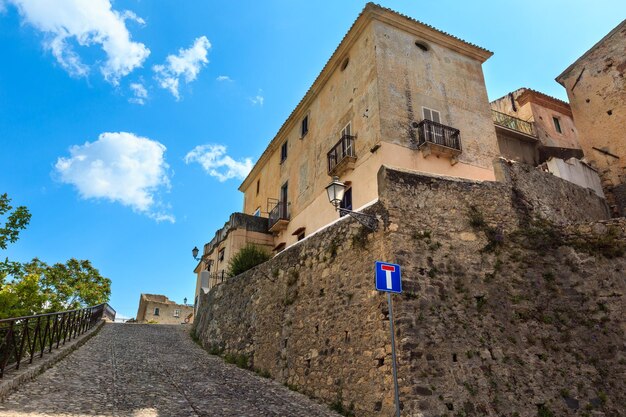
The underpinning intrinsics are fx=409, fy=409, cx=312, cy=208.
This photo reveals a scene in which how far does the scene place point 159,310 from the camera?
42.2 metres

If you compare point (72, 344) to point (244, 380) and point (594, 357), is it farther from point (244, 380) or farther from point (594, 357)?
point (594, 357)

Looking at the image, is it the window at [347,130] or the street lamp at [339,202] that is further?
the window at [347,130]

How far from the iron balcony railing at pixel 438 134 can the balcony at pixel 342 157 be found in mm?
2555

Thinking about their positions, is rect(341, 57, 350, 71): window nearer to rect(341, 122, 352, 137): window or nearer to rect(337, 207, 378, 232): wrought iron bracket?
rect(341, 122, 352, 137): window

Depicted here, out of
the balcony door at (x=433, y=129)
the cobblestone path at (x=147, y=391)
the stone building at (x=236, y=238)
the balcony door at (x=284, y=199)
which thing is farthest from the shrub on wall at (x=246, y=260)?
the balcony door at (x=433, y=129)

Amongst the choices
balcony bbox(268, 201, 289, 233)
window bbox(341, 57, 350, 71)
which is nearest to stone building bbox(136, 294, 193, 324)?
balcony bbox(268, 201, 289, 233)

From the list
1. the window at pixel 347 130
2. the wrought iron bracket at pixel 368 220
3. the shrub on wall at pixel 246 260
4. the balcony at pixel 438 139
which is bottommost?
the wrought iron bracket at pixel 368 220

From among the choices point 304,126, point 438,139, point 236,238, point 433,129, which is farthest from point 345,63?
point 236,238

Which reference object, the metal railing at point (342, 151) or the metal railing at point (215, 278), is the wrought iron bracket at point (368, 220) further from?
the metal railing at point (215, 278)

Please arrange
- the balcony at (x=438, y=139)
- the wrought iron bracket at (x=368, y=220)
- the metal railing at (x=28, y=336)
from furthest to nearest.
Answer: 1. the balcony at (x=438, y=139)
2. the wrought iron bracket at (x=368, y=220)
3. the metal railing at (x=28, y=336)

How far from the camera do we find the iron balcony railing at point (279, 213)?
20953mm

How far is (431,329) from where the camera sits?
24.7ft

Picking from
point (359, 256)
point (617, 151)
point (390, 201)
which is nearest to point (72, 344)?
point (359, 256)

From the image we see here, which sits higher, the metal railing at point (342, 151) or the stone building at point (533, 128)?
the stone building at point (533, 128)
